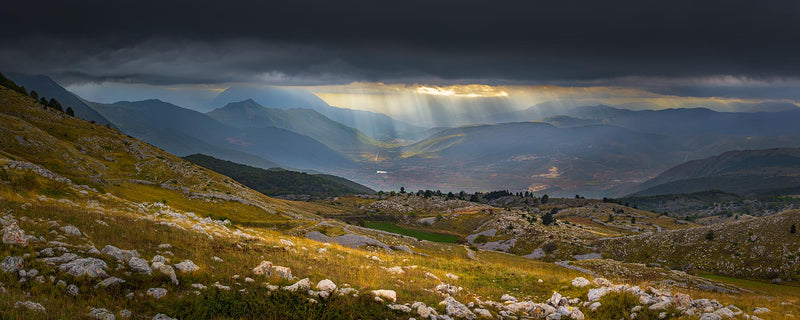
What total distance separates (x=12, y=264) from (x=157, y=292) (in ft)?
13.9

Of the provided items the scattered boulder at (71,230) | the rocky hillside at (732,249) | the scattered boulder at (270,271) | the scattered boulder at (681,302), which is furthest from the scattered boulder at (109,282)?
the rocky hillside at (732,249)

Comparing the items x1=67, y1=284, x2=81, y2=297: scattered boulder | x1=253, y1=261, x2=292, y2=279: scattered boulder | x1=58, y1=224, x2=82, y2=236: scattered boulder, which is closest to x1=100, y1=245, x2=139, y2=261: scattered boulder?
x1=67, y1=284, x2=81, y2=297: scattered boulder

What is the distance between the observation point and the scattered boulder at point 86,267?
12.1 metres

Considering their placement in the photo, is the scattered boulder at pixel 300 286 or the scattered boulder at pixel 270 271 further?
the scattered boulder at pixel 270 271

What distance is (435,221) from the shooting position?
14538 centimetres

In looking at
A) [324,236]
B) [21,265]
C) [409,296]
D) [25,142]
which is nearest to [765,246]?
[324,236]

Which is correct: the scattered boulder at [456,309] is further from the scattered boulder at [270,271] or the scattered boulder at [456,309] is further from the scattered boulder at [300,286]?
Answer: the scattered boulder at [270,271]

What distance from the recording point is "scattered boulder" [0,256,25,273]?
11.4 metres

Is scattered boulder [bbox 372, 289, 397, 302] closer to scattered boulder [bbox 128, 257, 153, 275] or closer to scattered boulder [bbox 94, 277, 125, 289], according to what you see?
scattered boulder [bbox 128, 257, 153, 275]

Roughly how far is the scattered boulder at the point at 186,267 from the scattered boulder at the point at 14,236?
501cm

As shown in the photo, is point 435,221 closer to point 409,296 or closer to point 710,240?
point 710,240

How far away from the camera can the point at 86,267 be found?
1244 cm

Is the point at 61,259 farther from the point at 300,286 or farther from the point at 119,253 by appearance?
the point at 300,286

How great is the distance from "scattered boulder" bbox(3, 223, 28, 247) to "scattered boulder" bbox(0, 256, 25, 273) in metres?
A: 1.87
